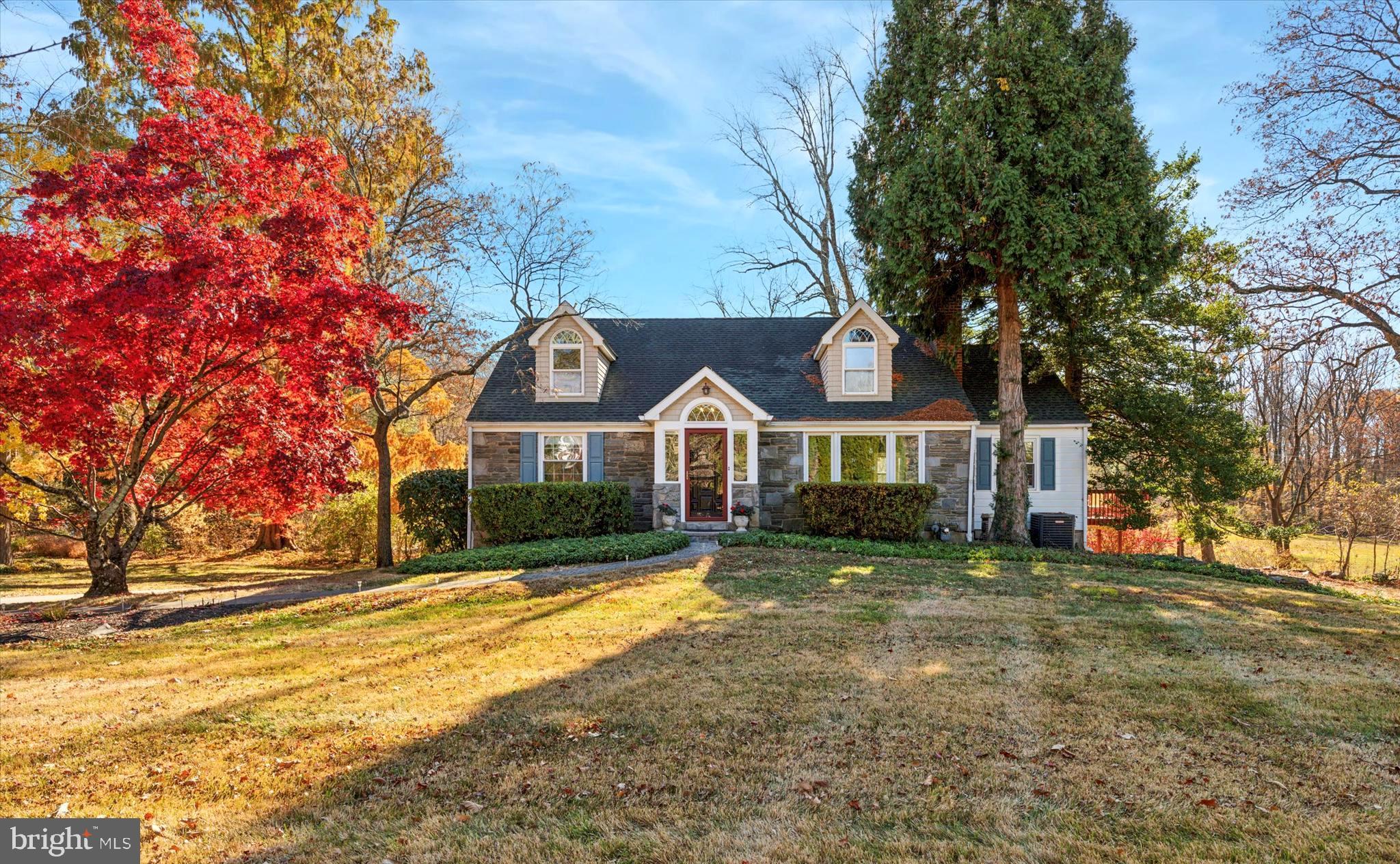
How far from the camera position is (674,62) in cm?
1418

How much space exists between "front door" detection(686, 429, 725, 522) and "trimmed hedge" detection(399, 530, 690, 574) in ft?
8.72

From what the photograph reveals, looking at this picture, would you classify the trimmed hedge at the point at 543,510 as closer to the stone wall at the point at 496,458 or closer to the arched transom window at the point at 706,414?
the stone wall at the point at 496,458

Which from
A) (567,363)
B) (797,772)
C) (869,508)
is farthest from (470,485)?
(797,772)

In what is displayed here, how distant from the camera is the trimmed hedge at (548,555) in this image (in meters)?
12.3

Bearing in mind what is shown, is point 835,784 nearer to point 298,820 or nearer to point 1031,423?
point 298,820

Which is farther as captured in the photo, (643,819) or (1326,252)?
(1326,252)

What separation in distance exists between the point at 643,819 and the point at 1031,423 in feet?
52.4

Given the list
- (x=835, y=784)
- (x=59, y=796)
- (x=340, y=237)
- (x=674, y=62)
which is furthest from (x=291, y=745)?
(x=674, y=62)

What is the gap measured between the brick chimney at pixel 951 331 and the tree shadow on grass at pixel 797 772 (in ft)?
37.6

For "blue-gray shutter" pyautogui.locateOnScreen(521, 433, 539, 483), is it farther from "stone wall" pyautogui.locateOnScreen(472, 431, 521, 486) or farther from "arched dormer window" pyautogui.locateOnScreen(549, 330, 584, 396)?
"arched dormer window" pyautogui.locateOnScreen(549, 330, 584, 396)

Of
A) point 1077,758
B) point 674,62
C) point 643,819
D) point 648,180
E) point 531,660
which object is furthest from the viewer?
point 648,180

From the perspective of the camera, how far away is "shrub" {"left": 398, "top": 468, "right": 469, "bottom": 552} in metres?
16.0

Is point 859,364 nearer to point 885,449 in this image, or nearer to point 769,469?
point 885,449

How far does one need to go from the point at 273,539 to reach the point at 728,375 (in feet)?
48.1
